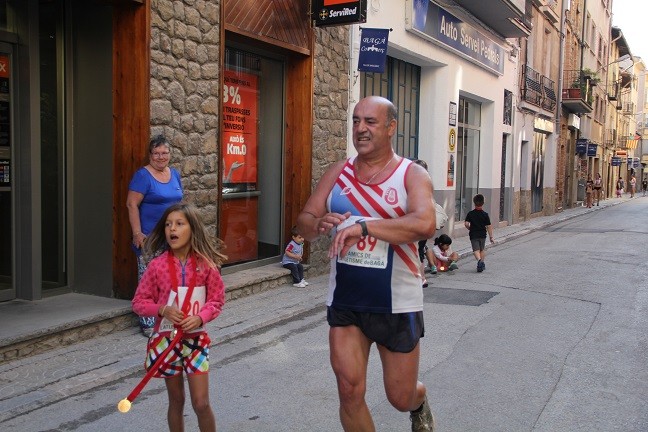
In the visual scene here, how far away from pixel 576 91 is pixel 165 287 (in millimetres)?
30361

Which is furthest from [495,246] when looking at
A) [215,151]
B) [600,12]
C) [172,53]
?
[600,12]

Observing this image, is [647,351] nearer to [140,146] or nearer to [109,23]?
[140,146]

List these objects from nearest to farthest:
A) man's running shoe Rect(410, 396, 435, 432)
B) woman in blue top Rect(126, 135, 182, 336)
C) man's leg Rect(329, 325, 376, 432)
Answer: man's leg Rect(329, 325, 376, 432), man's running shoe Rect(410, 396, 435, 432), woman in blue top Rect(126, 135, 182, 336)

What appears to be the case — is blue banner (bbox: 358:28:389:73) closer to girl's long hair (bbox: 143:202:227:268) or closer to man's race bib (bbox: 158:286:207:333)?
girl's long hair (bbox: 143:202:227:268)

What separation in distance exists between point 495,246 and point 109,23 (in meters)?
11.7

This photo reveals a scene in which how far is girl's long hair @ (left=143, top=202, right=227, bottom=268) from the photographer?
3.70 metres

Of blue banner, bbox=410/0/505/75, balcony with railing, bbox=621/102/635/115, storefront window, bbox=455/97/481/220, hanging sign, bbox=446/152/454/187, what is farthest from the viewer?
balcony with railing, bbox=621/102/635/115

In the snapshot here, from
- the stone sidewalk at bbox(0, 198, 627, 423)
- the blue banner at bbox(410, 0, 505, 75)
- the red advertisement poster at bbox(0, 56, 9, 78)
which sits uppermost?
the blue banner at bbox(410, 0, 505, 75)

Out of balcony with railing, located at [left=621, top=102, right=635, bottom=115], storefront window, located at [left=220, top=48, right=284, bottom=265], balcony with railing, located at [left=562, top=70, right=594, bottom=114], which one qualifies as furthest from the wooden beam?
balcony with railing, located at [left=621, top=102, right=635, bottom=115]

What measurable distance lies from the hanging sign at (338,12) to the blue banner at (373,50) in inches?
53.5

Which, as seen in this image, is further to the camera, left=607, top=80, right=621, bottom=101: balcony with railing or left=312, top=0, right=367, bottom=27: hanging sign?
left=607, top=80, right=621, bottom=101: balcony with railing

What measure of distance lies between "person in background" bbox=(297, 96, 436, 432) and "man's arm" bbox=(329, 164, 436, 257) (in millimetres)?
14

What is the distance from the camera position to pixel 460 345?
6.65 metres

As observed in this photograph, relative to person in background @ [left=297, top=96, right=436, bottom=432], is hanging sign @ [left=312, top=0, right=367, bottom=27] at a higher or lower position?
higher
